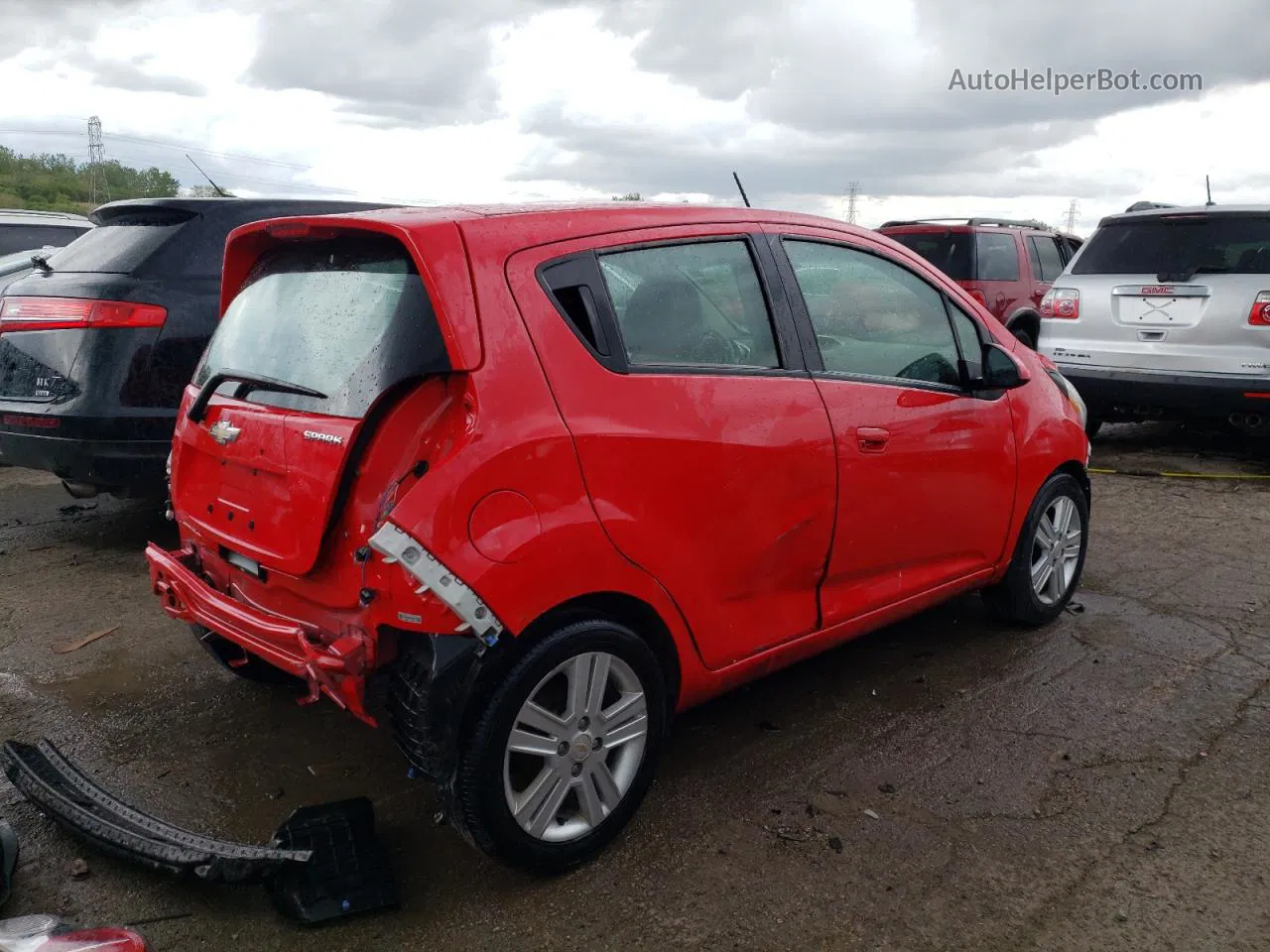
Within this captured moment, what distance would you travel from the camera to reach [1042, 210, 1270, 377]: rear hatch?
700 cm

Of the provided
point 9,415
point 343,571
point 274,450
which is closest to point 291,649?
point 343,571

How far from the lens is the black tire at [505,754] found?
2.57 metres

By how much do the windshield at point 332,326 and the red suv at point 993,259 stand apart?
9.07 metres

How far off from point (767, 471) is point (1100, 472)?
5.40 meters

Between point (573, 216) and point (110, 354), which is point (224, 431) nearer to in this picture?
point (573, 216)

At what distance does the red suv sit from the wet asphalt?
22.4 feet

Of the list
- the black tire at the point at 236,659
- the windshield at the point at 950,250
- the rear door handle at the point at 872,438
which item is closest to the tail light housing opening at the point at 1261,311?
the windshield at the point at 950,250

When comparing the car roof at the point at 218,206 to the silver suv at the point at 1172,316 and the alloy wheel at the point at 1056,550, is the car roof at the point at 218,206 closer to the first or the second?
the alloy wheel at the point at 1056,550

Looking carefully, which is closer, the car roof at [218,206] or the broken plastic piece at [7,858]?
the broken plastic piece at [7,858]

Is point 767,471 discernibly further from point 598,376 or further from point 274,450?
point 274,450

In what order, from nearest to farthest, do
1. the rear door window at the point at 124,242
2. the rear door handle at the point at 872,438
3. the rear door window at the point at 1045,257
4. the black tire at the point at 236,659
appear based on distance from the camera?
the rear door handle at the point at 872,438
the black tire at the point at 236,659
the rear door window at the point at 124,242
the rear door window at the point at 1045,257

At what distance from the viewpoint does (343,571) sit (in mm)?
2654

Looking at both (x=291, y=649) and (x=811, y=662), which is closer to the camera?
(x=291, y=649)

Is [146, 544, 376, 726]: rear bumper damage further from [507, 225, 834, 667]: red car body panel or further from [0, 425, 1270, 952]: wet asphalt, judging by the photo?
[507, 225, 834, 667]: red car body panel
